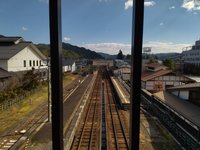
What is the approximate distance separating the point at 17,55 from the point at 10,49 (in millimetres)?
1512

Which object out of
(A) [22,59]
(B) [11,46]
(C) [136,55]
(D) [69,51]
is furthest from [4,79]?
(D) [69,51]

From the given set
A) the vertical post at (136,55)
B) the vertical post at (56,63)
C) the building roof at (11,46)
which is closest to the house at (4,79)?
the building roof at (11,46)

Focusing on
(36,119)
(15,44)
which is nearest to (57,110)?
(36,119)

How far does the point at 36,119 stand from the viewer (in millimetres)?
14188

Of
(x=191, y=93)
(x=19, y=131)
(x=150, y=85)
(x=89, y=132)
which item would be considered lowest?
(x=89, y=132)

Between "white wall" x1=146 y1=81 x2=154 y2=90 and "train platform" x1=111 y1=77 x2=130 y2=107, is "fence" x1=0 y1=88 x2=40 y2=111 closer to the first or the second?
"train platform" x1=111 y1=77 x2=130 y2=107

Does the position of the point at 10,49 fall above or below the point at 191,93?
above

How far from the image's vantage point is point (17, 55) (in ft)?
78.3

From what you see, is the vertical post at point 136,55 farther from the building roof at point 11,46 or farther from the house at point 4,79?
the building roof at point 11,46

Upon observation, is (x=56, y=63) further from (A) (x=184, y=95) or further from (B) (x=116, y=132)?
(A) (x=184, y=95)

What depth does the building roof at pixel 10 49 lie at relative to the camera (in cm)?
2260

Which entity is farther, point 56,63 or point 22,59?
point 22,59

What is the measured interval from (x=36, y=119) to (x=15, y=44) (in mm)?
15120

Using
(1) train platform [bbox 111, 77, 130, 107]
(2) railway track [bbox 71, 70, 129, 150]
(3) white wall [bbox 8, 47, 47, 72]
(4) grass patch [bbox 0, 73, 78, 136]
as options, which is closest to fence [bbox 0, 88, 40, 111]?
(4) grass patch [bbox 0, 73, 78, 136]
